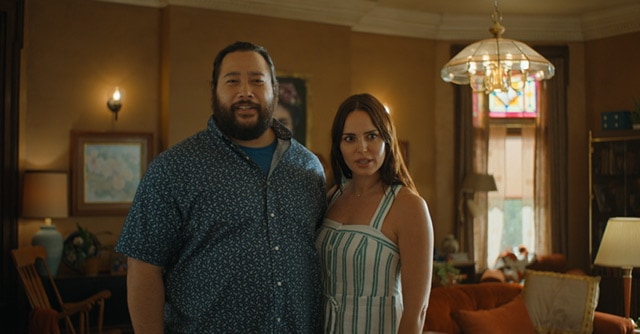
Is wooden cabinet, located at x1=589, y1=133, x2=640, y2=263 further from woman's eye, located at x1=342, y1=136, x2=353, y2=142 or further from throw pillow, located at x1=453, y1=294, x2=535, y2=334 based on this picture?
woman's eye, located at x1=342, y1=136, x2=353, y2=142

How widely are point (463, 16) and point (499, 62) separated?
3611 mm

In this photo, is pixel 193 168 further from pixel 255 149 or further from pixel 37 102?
pixel 37 102

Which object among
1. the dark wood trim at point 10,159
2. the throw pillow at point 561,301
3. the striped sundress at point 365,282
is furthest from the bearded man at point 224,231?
the dark wood trim at point 10,159

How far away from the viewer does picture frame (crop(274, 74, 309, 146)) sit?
23.8ft

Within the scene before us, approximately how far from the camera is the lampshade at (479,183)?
8.12 meters

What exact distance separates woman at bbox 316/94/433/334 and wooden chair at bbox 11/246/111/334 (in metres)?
3.43

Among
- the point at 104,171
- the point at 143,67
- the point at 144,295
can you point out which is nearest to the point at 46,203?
the point at 104,171

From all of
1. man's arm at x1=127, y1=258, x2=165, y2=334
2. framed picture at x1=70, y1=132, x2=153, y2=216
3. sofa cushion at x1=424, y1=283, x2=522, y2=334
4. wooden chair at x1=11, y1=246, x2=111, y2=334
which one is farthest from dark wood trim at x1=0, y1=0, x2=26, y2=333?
man's arm at x1=127, y1=258, x2=165, y2=334

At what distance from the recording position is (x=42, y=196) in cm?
593

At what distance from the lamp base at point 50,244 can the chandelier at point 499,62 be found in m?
3.42

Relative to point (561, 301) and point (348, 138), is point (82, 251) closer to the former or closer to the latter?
point (561, 301)

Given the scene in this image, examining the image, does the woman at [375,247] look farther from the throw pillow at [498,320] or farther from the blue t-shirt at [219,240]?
the throw pillow at [498,320]

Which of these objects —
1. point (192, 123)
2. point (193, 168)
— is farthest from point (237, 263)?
point (192, 123)

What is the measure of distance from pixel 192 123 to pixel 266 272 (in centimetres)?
455
